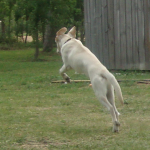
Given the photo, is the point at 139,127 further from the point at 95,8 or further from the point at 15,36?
the point at 15,36

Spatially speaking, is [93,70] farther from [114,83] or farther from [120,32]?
[120,32]

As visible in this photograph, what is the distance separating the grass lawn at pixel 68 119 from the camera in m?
5.50

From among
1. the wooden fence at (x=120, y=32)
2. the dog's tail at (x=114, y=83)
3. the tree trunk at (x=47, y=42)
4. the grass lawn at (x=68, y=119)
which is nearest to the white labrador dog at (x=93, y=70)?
the dog's tail at (x=114, y=83)

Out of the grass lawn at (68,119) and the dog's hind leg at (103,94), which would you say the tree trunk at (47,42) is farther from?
the dog's hind leg at (103,94)

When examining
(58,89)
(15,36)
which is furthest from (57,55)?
(58,89)

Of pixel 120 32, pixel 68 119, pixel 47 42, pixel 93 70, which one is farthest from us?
pixel 47 42

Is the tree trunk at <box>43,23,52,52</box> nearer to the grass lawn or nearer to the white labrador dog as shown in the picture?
the grass lawn

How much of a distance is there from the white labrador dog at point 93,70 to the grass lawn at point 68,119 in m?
0.51

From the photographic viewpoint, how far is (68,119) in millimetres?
7141

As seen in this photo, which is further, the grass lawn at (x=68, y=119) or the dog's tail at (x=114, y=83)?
the dog's tail at (x=114, y=83)

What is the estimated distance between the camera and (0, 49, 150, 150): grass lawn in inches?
216

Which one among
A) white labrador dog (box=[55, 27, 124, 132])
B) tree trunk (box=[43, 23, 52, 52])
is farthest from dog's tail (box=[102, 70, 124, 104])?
tree trunk (box=[43, 23, 52, 52])

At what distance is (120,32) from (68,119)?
779cm

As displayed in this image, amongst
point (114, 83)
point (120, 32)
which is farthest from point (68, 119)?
point (120, 32)
